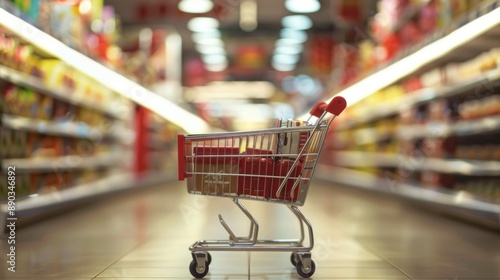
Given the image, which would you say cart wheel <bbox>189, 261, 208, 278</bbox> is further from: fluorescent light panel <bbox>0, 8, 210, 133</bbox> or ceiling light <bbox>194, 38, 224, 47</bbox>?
ceiling light <bbox>194, 38, 224, 47</bbox>

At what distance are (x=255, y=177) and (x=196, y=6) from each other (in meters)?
9.45

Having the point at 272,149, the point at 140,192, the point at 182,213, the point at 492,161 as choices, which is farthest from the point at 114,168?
the point at 272,149

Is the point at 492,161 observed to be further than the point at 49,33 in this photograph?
Yes

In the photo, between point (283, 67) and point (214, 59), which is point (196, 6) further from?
point (283, 67)

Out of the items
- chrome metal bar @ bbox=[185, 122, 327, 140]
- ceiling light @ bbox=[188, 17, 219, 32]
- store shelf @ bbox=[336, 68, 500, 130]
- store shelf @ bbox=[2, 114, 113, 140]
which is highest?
ceiling light @ bbox=[188, 17, 219, 32]

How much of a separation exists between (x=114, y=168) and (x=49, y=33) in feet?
17.1

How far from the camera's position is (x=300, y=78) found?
25719 millimetres

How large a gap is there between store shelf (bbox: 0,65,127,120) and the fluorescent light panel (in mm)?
281

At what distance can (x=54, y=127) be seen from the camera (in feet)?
21.0

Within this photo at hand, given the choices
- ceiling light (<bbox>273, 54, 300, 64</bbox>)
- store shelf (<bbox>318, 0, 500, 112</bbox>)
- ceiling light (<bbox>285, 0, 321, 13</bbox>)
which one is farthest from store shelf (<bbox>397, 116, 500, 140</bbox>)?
ceiling light (<bbox>273, 54, 300, 64</bbox>)

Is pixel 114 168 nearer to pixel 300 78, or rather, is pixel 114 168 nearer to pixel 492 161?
pixel 492 161

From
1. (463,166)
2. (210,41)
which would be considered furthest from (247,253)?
(210,41)

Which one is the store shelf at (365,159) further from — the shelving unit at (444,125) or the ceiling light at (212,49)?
the ceiling light at (212,49)

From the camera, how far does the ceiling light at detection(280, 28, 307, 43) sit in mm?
16922
